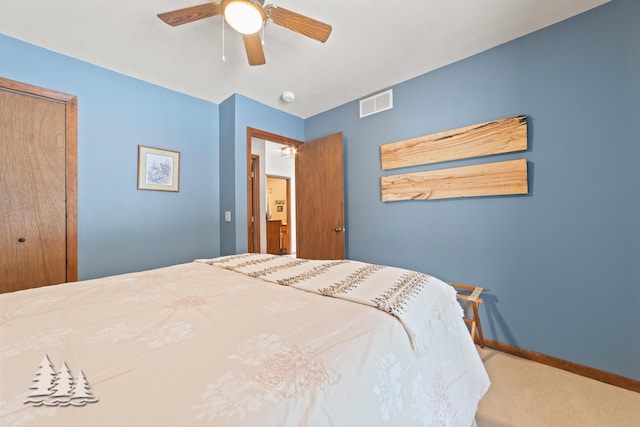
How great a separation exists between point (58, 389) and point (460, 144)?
8.68 ft

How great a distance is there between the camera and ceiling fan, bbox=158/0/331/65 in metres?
1.43

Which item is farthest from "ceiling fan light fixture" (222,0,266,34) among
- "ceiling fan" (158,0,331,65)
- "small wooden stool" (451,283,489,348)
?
"small wooden stool" (451,283,489,348)

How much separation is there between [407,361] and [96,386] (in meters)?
0.76

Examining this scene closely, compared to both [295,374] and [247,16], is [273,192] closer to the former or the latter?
[247,16]

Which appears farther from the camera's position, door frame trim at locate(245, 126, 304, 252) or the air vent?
door frame trim at locate(245, 126, 304, 252)

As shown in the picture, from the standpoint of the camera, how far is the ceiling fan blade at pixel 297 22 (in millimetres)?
1507

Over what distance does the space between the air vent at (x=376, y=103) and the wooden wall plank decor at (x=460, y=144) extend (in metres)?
0.44

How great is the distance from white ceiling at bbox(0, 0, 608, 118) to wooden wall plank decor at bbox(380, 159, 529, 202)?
100 centimetres

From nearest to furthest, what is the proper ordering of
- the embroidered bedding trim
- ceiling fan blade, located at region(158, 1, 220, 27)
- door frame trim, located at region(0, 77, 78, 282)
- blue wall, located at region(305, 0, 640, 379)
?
the embroidered bedding trim
ceiling fan blade, located at region(158, 1, 220, 27)
blue wall, located at region(305, 0, 640, 379)
door frame trim, located at region(0, 77, 78, 282)

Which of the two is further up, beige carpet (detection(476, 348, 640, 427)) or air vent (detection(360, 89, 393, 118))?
air vent (detection(360, 89, 393, 118))

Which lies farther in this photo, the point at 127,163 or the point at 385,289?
the point at 127,163

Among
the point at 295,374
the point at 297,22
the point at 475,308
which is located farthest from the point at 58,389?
the point at 475,308

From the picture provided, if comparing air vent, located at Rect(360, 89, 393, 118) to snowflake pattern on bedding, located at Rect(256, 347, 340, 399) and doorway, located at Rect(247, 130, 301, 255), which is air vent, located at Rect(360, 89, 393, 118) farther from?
snowflake pattern on bedding, located at Rect(256, 347, 340, 399)

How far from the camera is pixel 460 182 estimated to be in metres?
2.24
